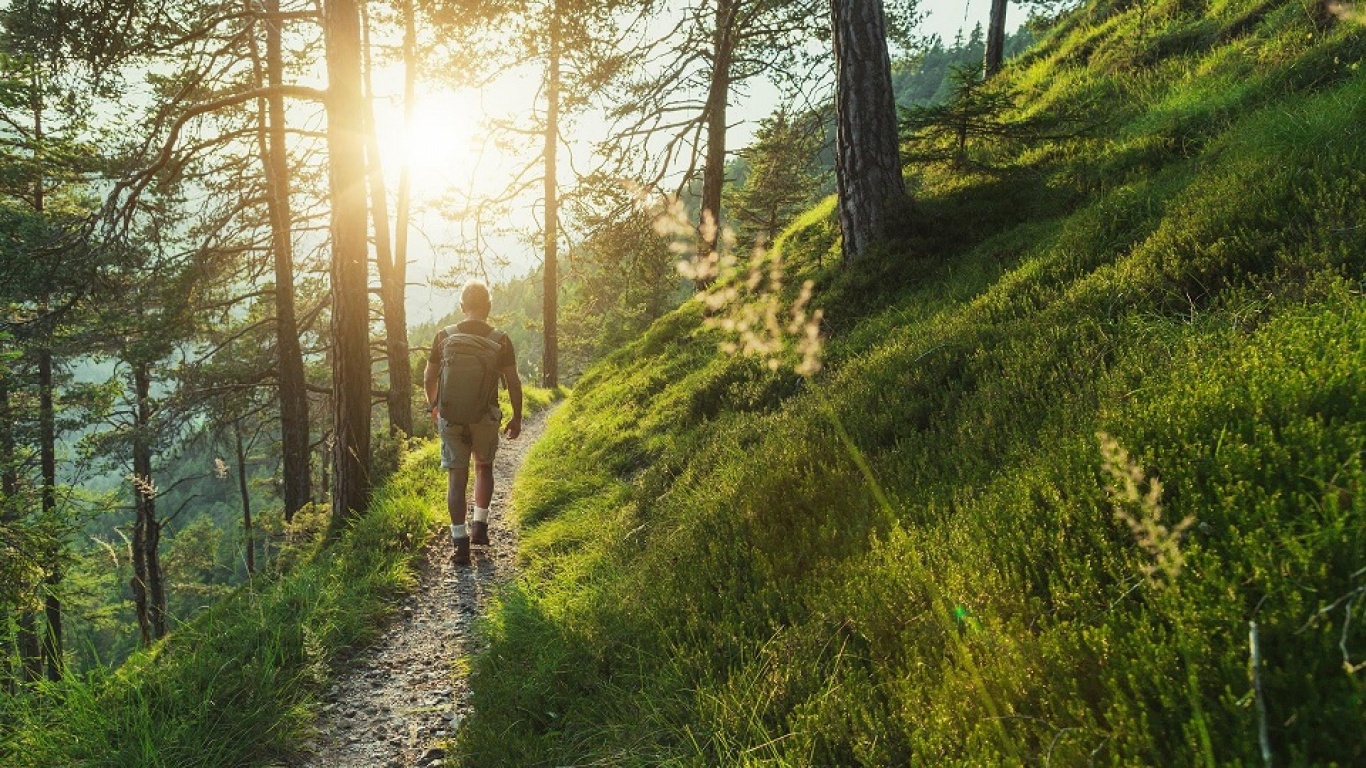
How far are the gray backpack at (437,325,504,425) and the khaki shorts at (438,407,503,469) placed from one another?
0.41 feet

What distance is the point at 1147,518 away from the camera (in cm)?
192

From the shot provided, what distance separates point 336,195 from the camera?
7598mm

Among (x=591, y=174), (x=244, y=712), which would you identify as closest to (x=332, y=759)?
(x=244, y=712)

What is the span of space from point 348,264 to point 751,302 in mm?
5237

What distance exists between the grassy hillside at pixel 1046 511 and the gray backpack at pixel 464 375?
157 cm

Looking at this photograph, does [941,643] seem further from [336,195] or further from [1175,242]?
[336,195]

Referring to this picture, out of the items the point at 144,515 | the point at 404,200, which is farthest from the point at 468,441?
the point at 144,515

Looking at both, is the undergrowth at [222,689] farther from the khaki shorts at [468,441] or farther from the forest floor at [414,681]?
the khaki shorts at [468,441]

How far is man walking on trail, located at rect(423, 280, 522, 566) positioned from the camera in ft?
20.6

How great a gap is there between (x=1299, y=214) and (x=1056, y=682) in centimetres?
337

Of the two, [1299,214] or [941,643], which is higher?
[1299,214]

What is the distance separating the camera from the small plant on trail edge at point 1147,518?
168 cm

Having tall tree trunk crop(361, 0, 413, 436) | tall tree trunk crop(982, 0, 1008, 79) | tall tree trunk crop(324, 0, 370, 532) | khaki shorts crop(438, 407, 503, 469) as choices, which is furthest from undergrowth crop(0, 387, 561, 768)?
tall tree trunk crop(982, 0, 1008, 79)

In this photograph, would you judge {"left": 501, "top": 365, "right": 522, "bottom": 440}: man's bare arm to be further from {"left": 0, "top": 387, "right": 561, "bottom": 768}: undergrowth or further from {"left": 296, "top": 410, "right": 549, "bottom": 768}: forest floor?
{"left": 0, "top": 387, "right": 561, "bottom": 768}: undergrowth
